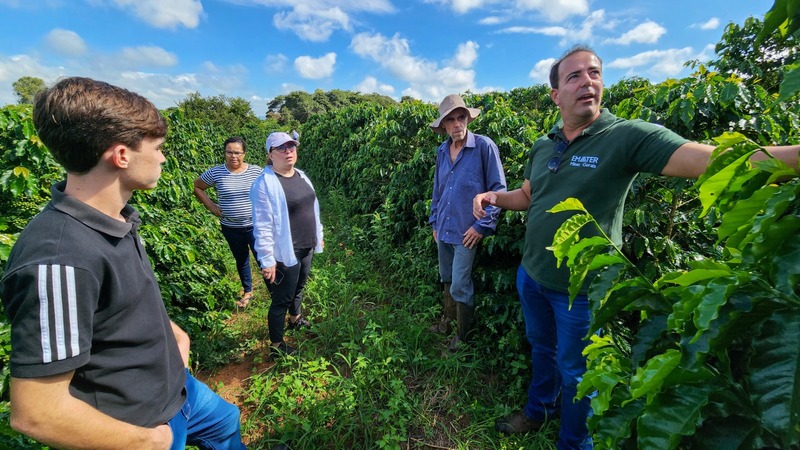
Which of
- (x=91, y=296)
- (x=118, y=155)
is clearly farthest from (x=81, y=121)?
(x=91, y=296)

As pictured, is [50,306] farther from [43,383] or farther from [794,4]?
[794,4]

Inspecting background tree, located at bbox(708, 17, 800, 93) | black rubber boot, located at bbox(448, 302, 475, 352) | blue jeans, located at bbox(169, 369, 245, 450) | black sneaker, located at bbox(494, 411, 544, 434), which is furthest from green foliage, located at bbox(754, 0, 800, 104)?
background tree, located at bbox(708, 17, 800, 93)

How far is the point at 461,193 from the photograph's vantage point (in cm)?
304

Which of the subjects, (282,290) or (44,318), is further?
(282,290)

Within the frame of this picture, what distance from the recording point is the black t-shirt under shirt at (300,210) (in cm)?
320

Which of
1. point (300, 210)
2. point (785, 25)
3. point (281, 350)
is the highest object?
point (785, 25)

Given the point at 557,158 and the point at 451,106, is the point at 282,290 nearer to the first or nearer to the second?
the point at 451,106

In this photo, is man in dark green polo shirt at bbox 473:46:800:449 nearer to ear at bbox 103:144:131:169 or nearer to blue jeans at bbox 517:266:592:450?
blue jeans at bbox 517:266:592:450

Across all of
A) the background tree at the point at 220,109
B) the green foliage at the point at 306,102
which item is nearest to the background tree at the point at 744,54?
the background tree at the point at 220,109

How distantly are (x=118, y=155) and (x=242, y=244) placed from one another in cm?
319

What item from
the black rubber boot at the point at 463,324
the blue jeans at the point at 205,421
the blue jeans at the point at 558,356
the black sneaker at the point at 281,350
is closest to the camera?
the blue jeans at the point at 205,421

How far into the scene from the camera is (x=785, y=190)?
599 millimetres

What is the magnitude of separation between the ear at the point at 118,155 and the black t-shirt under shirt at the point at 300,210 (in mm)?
1864

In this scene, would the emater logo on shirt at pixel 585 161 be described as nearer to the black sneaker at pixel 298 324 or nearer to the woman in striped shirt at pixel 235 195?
the black sneaker at pixel 298 324
